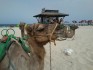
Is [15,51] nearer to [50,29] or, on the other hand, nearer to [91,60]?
[50,29]

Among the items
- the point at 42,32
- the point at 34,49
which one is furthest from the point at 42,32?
the point at 34,49

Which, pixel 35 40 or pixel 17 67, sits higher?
pixel 35 40

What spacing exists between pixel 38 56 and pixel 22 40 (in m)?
0.52

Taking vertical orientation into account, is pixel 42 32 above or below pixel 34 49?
above

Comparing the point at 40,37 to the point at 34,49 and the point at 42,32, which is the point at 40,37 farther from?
the point at 34,49

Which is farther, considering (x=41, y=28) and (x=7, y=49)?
(x=7, y=49)

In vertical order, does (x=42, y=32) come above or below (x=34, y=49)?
above

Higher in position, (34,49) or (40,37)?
(40,37)

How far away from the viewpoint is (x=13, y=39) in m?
3.04

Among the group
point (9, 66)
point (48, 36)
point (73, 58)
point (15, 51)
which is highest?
point (48, 36)

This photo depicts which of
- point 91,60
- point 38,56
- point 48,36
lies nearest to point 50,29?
point 48,36

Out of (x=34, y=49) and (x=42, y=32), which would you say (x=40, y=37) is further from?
(x=34, y=49)

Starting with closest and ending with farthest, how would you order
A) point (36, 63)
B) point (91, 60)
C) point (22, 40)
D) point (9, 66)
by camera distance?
point (36, 63) < point (9, 66) < point (22, 40) < point (91, 60)

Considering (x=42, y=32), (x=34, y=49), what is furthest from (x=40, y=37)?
(x=34, y=49)
